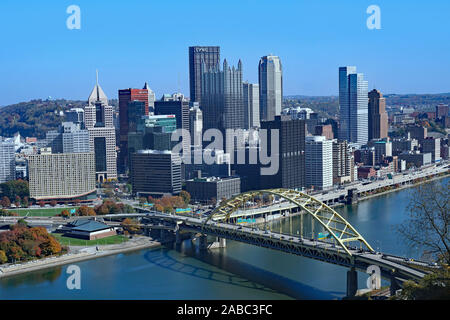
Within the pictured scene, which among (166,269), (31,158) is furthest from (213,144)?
(166,269)

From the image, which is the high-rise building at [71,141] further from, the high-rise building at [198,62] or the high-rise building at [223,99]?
the high-rise building at [198,62]

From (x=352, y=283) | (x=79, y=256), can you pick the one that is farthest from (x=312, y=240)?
(x=79, y=256)

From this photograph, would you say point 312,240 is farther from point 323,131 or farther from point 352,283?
point 323,131

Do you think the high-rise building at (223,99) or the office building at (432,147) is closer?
the office building at (432,147)

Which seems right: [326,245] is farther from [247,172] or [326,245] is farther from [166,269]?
[247,172]

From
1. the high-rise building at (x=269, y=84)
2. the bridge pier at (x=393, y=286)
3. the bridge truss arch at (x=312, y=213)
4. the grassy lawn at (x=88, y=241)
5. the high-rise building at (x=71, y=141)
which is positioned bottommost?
the grassy lawn at (x=88, y=241)

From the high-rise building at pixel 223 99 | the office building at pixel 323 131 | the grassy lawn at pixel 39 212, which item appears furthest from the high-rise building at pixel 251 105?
the grassy lawn at pixel 39 212
